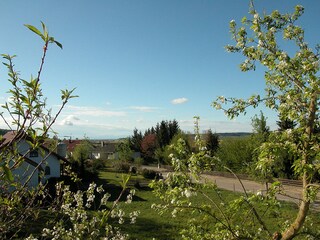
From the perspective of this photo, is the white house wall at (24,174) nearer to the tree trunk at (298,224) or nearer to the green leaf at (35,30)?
the green leaf at (35,30)

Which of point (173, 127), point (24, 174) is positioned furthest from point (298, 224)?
point (173, 127)

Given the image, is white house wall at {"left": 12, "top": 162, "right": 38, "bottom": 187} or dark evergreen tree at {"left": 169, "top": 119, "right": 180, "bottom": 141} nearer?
white house wall at {"left": 12, "top": 162, "right": 38, "bottom": 187}

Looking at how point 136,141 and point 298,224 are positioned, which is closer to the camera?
point 298,224

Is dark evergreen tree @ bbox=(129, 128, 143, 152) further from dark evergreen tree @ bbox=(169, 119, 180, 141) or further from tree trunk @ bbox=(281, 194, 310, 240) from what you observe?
tree trunk @ bbox=(281, 194, 310, 240)

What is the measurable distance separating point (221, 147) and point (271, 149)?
4489 centimetres

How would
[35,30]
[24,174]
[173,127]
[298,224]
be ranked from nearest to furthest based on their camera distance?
[35,30], [24,174], [298,224], [173,127]

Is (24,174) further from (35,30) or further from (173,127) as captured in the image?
(173,127)

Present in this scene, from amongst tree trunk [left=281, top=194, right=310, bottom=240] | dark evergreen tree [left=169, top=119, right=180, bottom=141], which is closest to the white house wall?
tree trunk [left=281, top=194, right=310, bottom=240]

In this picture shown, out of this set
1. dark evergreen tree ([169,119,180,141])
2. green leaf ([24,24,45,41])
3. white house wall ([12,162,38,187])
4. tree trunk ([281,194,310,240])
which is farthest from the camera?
dark evergreen tree ([169,119,180,141])

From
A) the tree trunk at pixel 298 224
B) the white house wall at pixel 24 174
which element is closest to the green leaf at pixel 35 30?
the white house wall at pixel 24 174

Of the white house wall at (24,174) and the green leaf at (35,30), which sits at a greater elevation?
the green leaf at (35,30)

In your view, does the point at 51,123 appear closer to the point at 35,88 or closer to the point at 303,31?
the point at 35,88

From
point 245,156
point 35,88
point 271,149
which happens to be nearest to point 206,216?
point 271,149

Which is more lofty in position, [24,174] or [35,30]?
[35,30]
